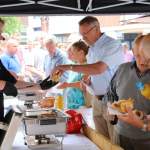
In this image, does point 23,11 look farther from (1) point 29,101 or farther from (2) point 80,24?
(1) point 29,101

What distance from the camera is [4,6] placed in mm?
3322

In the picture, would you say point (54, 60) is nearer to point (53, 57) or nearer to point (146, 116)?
point (53, 57)

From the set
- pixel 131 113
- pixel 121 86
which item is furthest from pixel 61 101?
pixel 131 113

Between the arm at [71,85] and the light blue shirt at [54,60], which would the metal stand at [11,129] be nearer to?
the arm at [71,85]

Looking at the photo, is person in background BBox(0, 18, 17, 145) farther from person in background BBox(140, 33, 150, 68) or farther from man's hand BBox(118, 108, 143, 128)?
person in background BBox(140, 33, 150, 68)

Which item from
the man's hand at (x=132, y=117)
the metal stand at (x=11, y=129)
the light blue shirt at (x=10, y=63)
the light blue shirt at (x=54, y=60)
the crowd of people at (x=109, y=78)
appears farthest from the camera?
the light blue shirt at (x=10, y=63)

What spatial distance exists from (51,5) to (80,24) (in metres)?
1.00

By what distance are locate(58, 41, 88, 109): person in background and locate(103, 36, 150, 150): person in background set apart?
1202mm

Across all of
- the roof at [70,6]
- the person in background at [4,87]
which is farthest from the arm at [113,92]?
the roof at [70,6]

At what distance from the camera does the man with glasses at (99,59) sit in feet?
8.09

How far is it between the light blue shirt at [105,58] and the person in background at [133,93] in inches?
22.3

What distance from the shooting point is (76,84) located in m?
3.15

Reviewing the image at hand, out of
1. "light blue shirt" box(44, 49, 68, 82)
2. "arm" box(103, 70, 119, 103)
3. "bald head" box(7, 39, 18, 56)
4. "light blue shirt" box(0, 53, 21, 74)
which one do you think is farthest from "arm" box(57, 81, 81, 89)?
"bald head" box(7, 39, 18, 56)

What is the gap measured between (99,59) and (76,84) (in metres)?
0.70
